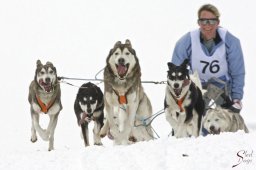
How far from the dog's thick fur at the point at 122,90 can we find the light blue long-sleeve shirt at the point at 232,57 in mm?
592

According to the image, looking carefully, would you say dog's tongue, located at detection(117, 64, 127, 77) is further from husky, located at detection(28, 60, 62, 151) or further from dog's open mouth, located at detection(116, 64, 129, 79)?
husky, located at detection(28, 60, 62, 151)

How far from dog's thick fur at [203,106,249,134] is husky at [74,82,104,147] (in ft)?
4.06

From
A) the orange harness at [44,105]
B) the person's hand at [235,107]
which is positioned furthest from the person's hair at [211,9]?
the orange harness at [44,105]

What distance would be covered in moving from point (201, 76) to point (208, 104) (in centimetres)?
35

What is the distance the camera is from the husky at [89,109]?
7484mm

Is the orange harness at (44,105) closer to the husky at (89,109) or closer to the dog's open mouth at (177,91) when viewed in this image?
the husky at (89,109)

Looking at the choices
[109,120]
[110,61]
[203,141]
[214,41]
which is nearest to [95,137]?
[109,120]

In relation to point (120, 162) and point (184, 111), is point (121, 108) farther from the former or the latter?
point (120, 162)

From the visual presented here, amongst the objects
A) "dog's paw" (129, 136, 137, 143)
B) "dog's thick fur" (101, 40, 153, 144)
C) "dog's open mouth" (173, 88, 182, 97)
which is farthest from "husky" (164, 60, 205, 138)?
"dog's paw" (129, 136, 137, 143)

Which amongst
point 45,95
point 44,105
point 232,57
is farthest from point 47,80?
point 232,57

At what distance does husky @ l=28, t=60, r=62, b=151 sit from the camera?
753cm

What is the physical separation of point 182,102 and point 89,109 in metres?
1.38

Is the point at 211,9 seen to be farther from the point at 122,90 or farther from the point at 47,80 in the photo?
the point at 47,80

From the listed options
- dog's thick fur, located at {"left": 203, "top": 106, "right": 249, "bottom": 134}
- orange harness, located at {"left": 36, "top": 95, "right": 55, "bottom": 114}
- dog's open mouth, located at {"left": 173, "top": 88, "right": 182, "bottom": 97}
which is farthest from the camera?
orange harness, located at {"left": 36, "top": 95, "right": 55, "bottom": 114}
